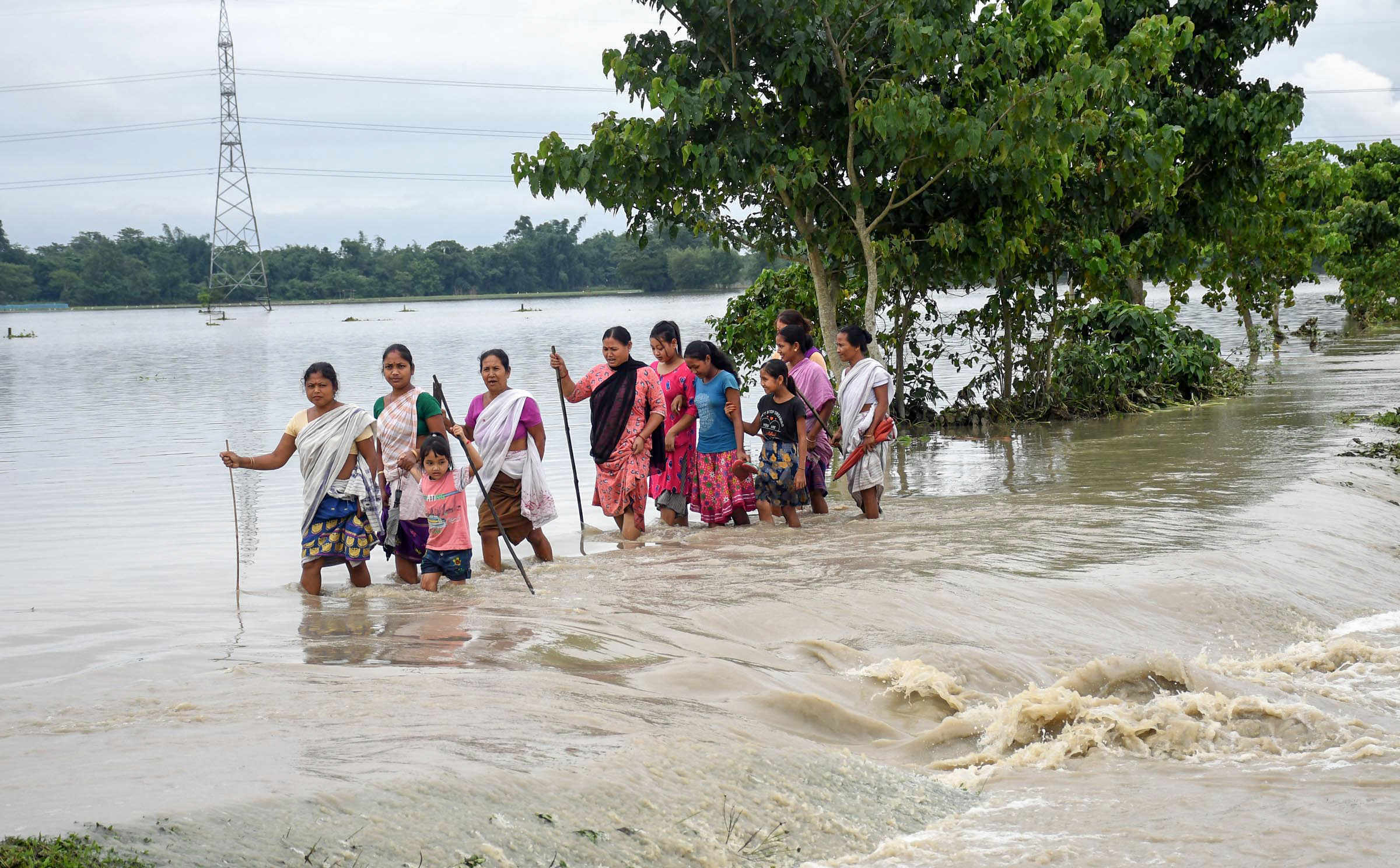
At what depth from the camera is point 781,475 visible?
27.2 feet

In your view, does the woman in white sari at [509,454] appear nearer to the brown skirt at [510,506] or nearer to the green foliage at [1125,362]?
the brown skirt at [510,506]

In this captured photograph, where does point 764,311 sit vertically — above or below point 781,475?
above

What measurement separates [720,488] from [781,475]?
564 mm

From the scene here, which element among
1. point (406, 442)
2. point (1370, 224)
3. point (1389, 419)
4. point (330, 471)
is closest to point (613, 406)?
point (406, 442)

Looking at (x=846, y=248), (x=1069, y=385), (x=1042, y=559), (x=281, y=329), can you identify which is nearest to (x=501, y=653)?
(x=1042, y=559)

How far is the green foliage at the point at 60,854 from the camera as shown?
2484 mm

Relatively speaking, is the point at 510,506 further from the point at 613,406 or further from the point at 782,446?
the point at 782,446

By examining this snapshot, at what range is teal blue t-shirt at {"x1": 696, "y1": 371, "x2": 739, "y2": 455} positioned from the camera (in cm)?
845

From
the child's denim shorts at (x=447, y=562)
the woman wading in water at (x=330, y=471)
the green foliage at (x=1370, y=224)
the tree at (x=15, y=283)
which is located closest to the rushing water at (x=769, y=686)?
the child's denim shorts at (x=447, y=562)

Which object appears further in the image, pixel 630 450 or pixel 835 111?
pixel 835 111

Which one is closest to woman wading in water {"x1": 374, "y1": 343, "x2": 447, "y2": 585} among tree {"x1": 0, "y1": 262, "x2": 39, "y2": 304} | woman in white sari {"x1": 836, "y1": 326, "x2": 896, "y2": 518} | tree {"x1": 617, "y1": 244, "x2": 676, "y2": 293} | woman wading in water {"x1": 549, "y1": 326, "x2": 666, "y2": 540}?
woman wading in water {"x1": 549, "y1": 326, "x2": 666, "y2": 540}

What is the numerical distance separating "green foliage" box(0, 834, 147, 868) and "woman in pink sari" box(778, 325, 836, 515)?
239 inches

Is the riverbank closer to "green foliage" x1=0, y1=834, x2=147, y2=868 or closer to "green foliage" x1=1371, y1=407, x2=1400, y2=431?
"green foliage" x1=1371, y1=407, x2=1400, y2=431

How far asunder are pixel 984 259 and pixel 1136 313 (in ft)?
15.8
